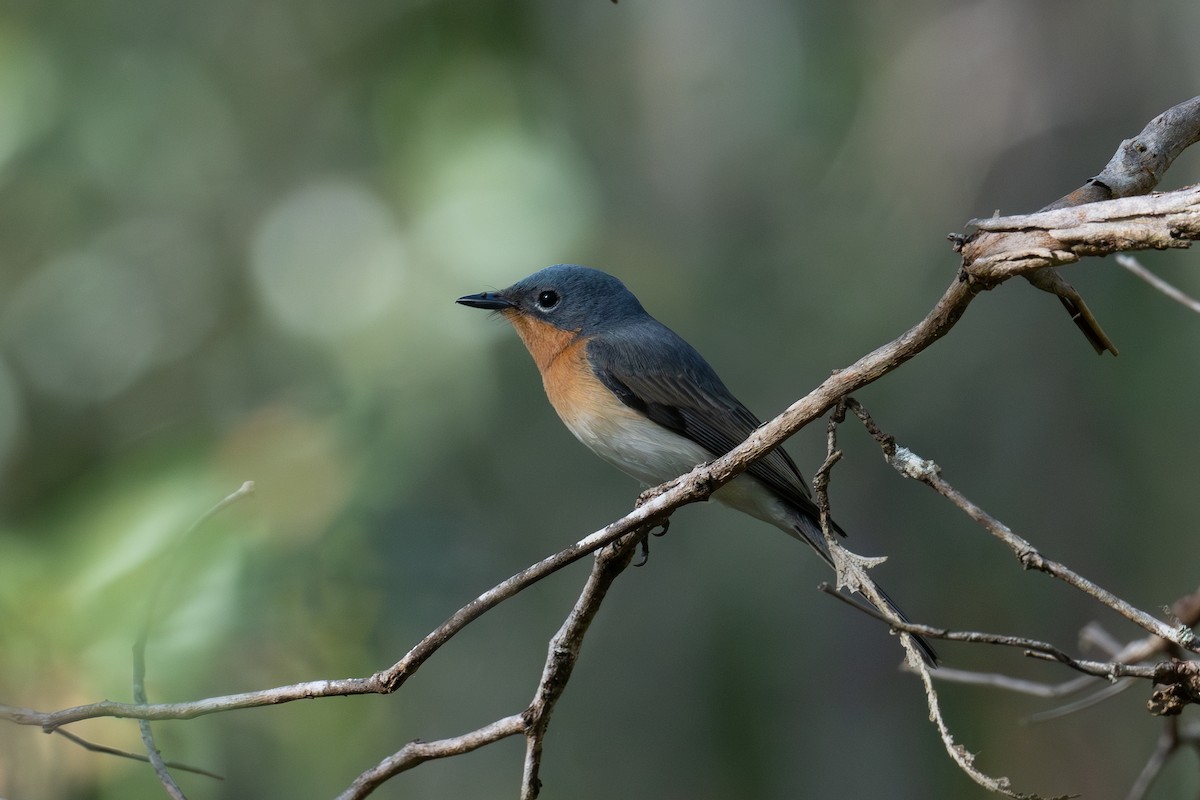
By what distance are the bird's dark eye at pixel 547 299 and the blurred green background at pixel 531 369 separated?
0.50 metres

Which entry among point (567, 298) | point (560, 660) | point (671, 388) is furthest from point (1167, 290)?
point (567, 298)

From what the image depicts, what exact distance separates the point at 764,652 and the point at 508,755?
6.48ft

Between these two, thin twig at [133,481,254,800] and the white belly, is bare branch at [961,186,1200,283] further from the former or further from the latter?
the white belly

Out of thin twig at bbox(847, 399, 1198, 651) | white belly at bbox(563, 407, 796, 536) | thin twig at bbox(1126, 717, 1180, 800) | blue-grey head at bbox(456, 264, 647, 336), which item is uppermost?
blue-grey head at bbox(456, 264, 647, 336)

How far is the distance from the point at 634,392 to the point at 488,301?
0.74 meters

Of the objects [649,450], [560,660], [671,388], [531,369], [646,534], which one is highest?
[531,369]

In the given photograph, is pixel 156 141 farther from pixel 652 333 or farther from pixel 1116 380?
pixel 1116 380

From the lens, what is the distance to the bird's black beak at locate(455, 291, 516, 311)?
4.36 metres

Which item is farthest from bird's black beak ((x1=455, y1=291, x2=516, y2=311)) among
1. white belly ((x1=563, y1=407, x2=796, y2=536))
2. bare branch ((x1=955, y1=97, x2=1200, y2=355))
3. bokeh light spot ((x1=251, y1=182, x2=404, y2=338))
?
bare branch ((x1=955, y1=97, x2=1200, y2=355))

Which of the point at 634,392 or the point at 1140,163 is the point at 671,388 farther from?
the point at 1140,163

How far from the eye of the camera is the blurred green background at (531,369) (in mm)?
4609

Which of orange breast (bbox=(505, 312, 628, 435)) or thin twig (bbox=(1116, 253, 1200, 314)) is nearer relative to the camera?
thin twig (bbox=(1116, 253, 1200, 314))

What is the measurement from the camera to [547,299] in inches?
178

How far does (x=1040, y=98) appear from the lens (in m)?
7.40
